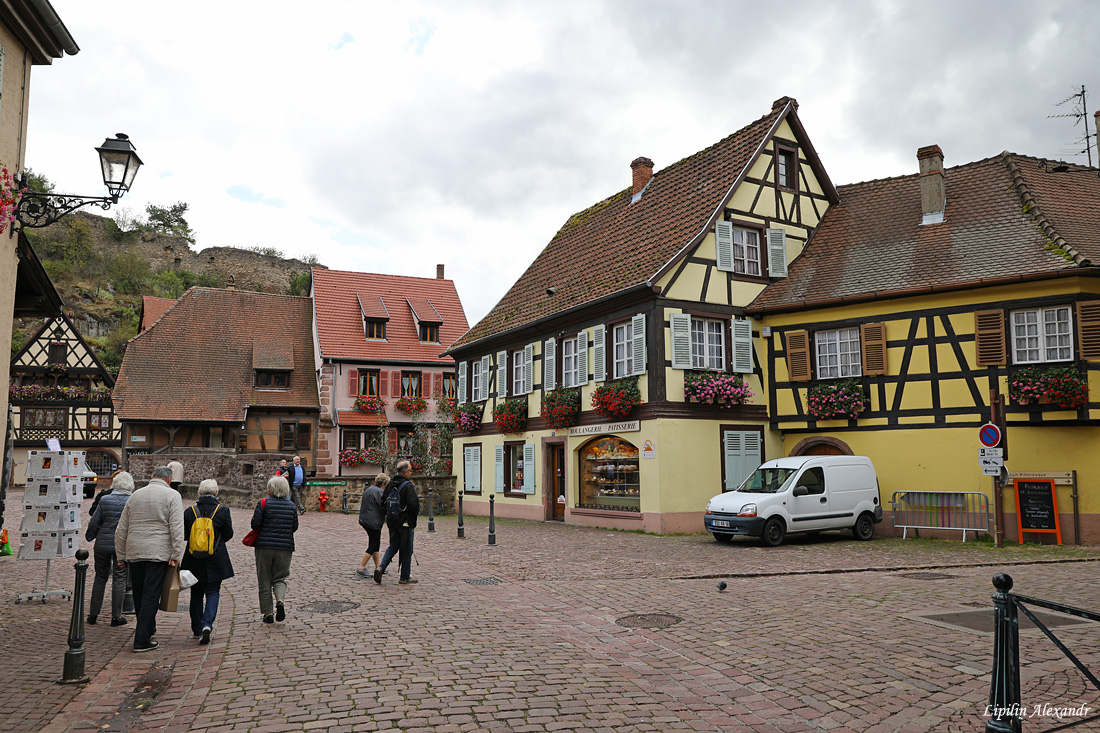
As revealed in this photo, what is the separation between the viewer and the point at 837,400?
19016 mm

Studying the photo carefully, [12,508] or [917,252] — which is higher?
[917,252]

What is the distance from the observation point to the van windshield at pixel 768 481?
1634 cm

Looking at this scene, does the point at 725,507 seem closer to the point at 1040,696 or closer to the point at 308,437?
the point at 1040,696

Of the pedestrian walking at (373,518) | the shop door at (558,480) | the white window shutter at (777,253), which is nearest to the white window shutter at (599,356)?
the shop door at (558,480)

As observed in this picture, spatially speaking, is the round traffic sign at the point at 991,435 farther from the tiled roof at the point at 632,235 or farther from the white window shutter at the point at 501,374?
the white window shutter at the point at 501,374

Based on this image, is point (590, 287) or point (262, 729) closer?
point (262, 729)

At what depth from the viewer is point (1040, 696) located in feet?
19.1

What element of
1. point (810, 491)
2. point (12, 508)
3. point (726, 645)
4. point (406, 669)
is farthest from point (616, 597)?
point (12, 508)

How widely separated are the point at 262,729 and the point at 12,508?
24.5 metres

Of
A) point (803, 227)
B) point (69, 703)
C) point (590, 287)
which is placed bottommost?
point (69, 703)

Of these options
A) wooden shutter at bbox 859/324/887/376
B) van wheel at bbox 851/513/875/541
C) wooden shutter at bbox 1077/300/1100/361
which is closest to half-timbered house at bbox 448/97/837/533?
wooden shutter at bbox 859/324/887/376

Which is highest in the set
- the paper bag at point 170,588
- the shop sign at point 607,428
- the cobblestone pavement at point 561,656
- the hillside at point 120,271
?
the hillside at point 120,271

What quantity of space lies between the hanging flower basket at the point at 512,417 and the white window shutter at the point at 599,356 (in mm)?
3627

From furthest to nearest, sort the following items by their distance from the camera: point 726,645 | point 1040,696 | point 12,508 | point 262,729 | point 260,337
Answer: point 260,337, point 12,508, point 726,645, point 1040,696, point 262,729
